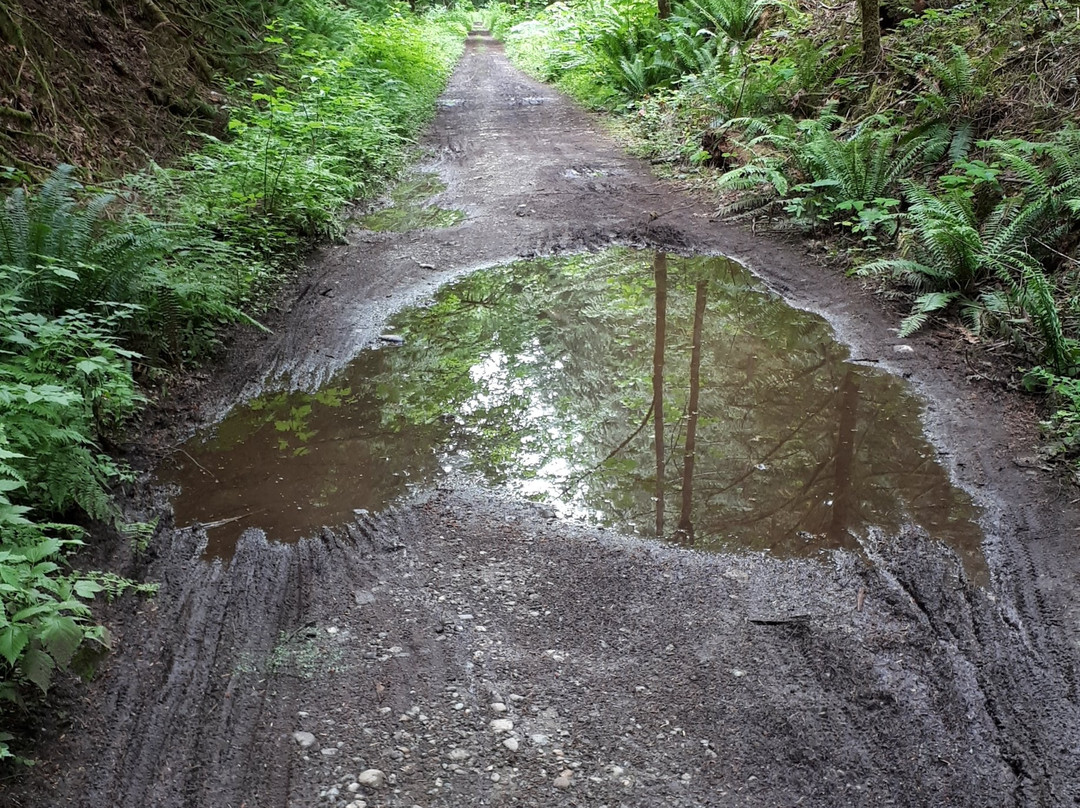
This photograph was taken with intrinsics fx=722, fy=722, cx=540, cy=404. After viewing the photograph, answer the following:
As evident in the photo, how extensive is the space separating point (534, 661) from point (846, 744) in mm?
1248

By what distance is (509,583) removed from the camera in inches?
139

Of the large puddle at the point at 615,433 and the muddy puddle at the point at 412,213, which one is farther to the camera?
the muddy puddle at the point at 412,213

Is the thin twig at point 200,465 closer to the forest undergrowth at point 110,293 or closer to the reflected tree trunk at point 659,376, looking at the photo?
the forest undergrowth at point 110,293

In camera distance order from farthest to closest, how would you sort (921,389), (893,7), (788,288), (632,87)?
(632,87) → (893,7) → (788,288) → (921,389)

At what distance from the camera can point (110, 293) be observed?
488 centimetres

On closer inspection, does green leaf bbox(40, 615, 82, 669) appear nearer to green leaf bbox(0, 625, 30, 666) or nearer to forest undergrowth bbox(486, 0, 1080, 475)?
green leaf bbox(0, 625, 30, 666)

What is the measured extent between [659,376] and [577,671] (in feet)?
9.03

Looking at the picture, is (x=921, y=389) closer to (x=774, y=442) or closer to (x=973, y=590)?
(x=774, y=442)

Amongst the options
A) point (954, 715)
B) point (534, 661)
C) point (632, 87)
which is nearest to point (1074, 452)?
point (954, 715)

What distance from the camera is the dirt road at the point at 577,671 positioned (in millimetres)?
2592

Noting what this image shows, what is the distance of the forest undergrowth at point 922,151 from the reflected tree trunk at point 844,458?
3.41ft

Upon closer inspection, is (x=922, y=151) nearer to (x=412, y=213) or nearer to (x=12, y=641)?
(x=412, y=213)

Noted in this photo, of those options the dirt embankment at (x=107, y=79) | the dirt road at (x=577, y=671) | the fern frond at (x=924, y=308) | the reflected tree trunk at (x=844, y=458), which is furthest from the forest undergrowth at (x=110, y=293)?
the fern frond at (x=924, y=308)

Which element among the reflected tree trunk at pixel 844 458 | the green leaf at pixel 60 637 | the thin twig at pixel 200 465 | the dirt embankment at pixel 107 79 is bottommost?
the reflected tree trunk at pixel 844 458
